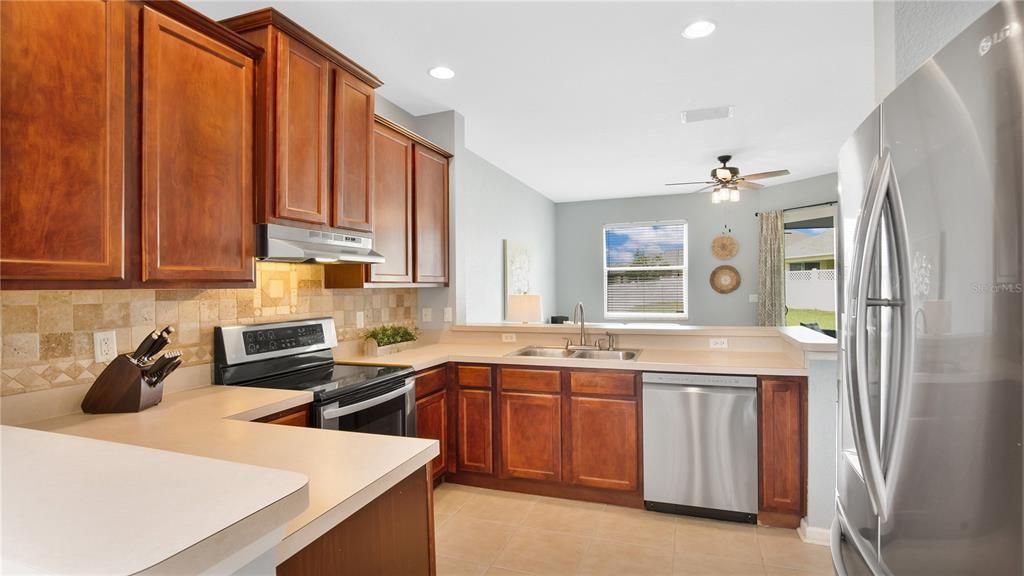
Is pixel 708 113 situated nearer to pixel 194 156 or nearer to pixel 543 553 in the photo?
pixel 543 553

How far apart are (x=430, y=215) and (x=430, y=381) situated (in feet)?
4.05

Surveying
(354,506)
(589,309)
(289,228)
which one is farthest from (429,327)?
(589,309)

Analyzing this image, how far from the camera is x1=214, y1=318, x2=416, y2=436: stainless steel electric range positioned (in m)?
2.23

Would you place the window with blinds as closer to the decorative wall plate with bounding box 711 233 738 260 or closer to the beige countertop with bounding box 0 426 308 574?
the decorative wall plate with bounding box 711 233 738 260

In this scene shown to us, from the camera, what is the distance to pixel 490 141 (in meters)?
4.53

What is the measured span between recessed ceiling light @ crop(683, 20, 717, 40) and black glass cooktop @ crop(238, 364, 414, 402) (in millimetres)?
2389

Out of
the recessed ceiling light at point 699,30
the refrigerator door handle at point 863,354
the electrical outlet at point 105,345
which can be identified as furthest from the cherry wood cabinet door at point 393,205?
the refrigerator door handle at point 863,354

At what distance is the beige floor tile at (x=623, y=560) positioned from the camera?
2.24 m

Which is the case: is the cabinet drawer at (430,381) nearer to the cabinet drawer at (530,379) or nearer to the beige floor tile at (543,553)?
the cabinet drawer at (530,379)

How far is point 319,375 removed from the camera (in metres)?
2.55

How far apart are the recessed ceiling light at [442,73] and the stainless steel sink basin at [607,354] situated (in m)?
2.01

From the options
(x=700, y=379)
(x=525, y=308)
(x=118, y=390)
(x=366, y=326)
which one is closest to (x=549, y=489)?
(x=700, y=379)

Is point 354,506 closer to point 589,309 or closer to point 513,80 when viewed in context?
point 513,80

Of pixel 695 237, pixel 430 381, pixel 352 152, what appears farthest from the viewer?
pixel 695 237
